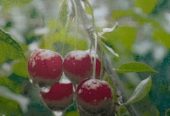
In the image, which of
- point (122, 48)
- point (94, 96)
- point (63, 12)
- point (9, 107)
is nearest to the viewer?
point (94, 96)

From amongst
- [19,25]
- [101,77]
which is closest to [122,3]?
[19,25]

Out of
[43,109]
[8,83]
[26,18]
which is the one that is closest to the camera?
[8,83]

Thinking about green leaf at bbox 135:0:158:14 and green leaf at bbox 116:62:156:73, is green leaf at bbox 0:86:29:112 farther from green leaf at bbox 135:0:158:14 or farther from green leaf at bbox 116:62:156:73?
green leaf at bbox 135:0:158:14

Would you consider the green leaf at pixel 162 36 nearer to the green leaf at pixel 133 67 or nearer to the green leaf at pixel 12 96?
the green leaf at pixel 133 67

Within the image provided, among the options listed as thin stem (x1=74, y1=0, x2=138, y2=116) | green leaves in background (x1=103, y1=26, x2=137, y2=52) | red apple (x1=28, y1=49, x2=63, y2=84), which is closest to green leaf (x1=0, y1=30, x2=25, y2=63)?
red apple (x1=28, y1=49, x2=63, y2=84)

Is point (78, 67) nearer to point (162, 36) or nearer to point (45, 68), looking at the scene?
point (45, 68)

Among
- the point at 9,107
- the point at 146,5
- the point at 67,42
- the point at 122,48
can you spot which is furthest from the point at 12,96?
the point at 146,5

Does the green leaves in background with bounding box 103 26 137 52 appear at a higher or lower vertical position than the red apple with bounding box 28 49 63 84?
lower

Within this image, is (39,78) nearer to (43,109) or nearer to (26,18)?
(43,109)
